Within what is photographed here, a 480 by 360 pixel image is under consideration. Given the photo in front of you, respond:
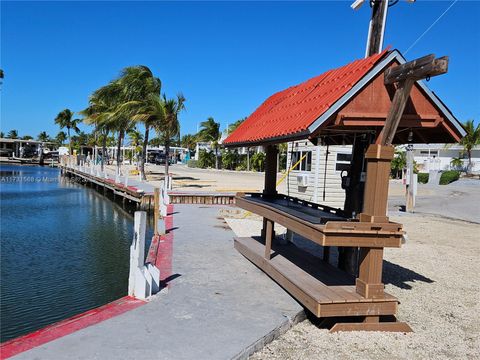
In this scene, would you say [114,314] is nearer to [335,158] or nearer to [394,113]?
[394,113]

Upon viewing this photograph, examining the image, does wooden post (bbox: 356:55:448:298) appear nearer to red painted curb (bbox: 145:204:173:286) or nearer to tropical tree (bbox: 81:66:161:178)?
red painted curb (bbox: 145:204:173:286)

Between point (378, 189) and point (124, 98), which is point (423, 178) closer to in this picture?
point (124, 98)

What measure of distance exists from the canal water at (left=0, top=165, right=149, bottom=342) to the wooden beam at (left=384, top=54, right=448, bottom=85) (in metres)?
6.28

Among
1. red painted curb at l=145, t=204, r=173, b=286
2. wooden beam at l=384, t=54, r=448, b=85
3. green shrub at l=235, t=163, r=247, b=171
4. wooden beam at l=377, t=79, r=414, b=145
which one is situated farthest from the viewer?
green shrub at l=235, t=163, r=247, b=171

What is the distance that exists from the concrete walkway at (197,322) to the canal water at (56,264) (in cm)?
209

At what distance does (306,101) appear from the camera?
22.0 ft

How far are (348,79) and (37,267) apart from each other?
331 inches

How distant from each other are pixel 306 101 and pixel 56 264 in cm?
752

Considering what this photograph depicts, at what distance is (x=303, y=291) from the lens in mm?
5758

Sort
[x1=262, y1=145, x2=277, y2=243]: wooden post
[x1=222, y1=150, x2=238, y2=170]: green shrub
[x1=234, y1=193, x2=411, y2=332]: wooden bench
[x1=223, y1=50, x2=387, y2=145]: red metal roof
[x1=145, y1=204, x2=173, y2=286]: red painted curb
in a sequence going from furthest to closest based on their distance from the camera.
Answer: [x1=222, y1=150, x2=238, y2=170]: green shrub, [x1=262, y1=145, x2=277, y2=243]: wooden post, [x1=145, y1=204, x2=173, y2=286]: red painted curb, [x1=223, y1=50, x2=387, y2=145]: red metal roof, [x1=234, y1=193, x2=411, y2=332]: wooden bench

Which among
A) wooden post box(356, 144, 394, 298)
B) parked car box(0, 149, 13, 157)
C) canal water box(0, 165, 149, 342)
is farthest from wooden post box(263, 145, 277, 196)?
parked car box(0, 149, 13, 157)

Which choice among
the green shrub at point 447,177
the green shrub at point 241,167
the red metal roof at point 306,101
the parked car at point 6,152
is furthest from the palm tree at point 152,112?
the parked car at point 6,152

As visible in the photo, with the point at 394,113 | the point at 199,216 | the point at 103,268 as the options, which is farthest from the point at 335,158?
the point at 394,113

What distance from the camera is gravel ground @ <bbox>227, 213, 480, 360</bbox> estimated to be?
16.0ft
